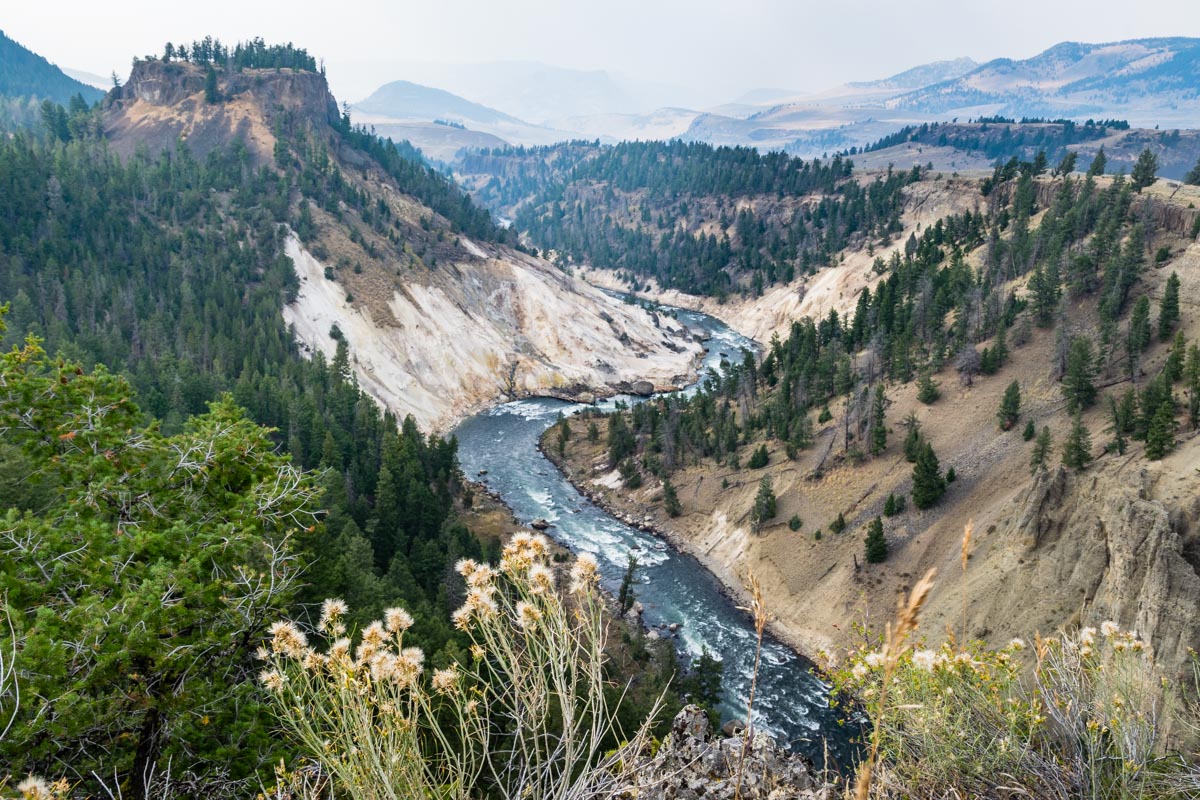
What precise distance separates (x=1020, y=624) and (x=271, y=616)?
34.3m

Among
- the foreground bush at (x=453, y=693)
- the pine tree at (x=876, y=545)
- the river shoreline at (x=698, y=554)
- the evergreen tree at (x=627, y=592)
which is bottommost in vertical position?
the river shoreline at (x=698, y=554)

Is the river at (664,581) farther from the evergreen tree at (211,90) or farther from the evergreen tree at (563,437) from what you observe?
the evergreen tree at (211,90)

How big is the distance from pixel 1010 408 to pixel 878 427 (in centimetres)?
888

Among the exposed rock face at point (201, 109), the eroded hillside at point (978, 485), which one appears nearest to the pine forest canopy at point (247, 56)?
the exposed rock face at point (201, 109)

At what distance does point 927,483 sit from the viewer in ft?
148

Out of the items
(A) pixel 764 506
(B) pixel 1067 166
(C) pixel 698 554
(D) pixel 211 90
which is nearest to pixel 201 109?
(D) pixel 211 90

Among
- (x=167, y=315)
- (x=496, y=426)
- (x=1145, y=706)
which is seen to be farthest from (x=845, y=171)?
(x=1145, y=706)

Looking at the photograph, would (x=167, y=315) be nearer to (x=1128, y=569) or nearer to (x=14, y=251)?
(x=14, y=251)

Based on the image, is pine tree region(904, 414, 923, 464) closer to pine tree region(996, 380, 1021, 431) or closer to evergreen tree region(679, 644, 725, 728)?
pine tree region(996, 380, 1021, 431)

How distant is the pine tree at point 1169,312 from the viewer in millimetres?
48062

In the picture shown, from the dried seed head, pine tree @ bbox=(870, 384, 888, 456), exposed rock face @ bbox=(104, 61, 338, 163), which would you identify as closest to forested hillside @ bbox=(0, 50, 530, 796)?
the dried seed head

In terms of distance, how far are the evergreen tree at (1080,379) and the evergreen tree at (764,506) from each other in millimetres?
21060

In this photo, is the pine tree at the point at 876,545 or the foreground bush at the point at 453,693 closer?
the foreground bush at the point at 453,693

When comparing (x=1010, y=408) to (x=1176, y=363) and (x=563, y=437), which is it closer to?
(x=1176, y=363)
